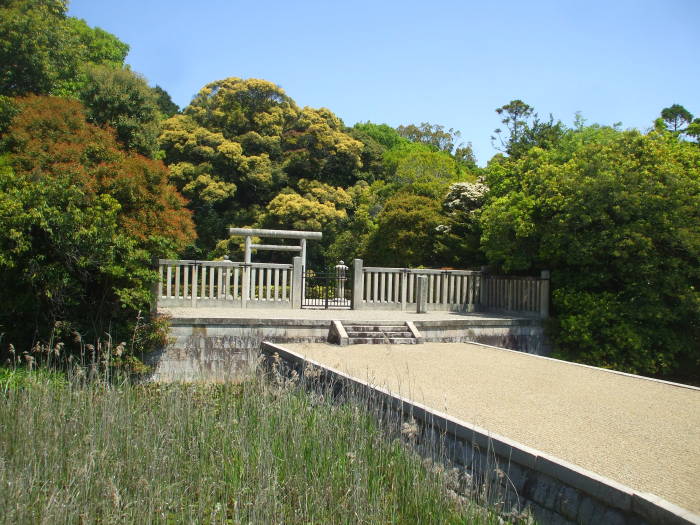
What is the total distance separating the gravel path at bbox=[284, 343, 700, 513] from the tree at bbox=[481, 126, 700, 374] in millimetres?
2839

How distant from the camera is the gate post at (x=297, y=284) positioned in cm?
1214

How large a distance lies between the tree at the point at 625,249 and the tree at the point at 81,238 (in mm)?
7433

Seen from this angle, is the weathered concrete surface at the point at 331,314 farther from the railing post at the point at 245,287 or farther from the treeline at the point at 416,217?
the treeline at the point at 416,217

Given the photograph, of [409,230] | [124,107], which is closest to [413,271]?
[409,230]

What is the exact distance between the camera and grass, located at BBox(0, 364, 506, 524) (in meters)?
3.15

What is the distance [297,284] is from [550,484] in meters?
9.16

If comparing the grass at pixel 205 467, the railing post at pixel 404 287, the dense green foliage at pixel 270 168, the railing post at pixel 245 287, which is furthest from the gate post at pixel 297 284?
the dense green foliage at pixel 270 168

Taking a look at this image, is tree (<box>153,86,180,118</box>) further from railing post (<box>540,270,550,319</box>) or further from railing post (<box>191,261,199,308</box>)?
railing post (<box>540,270,550,319</box>)

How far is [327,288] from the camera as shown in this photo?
42.1 feet

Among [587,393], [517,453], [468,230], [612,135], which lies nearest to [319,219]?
[468,230]

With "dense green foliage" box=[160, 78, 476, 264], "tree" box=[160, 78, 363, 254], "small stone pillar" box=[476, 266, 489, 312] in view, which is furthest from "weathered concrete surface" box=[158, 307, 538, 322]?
"tree" box=[160, 78, 363, 254]

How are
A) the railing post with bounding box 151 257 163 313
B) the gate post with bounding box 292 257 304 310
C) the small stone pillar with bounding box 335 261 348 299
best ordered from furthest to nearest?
the small stone pillar with bounding box 335 261 348 299 < the gate post with bounding box 292 257 304 310 < the railing post with bounding box 151 257 163 313

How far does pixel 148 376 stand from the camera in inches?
326

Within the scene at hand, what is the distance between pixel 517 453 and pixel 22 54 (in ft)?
66.2
